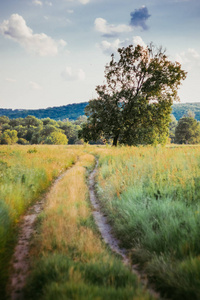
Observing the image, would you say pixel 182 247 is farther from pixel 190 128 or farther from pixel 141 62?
pixel 190 128

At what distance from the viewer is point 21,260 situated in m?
3.66

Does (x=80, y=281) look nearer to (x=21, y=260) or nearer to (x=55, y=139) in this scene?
(x=21, y=260)

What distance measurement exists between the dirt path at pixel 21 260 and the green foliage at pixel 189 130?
234 feet

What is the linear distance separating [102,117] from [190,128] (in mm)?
56803

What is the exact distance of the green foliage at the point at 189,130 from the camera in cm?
6723

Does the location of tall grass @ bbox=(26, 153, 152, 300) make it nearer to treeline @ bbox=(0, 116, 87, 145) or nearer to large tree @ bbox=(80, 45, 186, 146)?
large tree @ bbox=(80, 45, 186, 146)

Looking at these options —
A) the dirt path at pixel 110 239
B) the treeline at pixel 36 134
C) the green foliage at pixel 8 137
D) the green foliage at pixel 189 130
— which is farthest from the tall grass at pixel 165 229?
the green foliage at pixel 8 137

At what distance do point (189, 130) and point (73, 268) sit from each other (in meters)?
72.5

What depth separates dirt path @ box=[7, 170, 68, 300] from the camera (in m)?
2.86

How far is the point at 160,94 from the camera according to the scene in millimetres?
20547

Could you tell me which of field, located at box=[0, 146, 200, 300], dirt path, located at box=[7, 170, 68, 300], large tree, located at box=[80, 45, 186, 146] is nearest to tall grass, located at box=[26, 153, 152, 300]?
field, located at box=[0, 146, 200, 300]

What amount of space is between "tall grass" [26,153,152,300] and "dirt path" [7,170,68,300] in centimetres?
19

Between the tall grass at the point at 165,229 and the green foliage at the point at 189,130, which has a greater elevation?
the green foliage at the point at 189,130

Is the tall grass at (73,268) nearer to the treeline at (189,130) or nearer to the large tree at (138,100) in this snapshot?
the large tree at (138,100)
